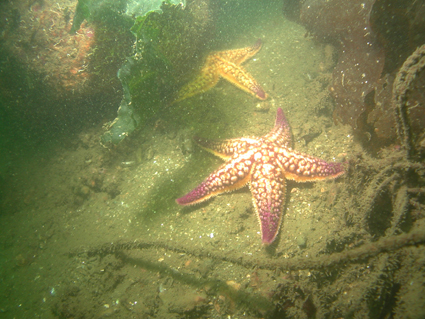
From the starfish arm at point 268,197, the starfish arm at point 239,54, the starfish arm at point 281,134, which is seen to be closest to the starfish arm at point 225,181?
the starfish arm at point 268,197

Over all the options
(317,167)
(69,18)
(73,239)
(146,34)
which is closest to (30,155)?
(73,239)

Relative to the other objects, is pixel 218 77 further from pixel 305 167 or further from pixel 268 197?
pixel 268 197

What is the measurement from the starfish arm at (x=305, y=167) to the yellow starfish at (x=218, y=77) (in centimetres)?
211

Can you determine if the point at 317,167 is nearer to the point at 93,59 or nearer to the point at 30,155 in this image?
the point at 93,59

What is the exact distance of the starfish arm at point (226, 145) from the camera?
3.77m

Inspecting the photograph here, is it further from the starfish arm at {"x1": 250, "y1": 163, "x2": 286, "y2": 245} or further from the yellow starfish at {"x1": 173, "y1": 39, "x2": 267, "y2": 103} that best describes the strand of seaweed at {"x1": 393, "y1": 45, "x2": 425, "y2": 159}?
the yellow starfish at {"x1": 173, "y1": 39, "x2": 267, "y2": 103}

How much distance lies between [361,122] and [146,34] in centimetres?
472

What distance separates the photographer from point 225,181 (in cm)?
351

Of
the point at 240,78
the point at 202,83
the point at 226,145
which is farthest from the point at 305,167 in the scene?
the point at 202,83

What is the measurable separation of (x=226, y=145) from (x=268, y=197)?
1324 mm

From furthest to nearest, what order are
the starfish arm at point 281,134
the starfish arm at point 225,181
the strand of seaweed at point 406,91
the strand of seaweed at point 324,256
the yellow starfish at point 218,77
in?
the yellow starfish at point 218,77 < the starfish arm at point 281,134 < the starfish arm at point 225,181 < the strand of seaweed at point 406,91 < the strand of seaweed at point 324,256

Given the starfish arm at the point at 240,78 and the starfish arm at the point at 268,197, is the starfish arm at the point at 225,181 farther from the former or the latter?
the starfish arm at the point at 240,78

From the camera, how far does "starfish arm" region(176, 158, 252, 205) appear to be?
3.50 m

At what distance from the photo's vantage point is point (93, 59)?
4766 mm
